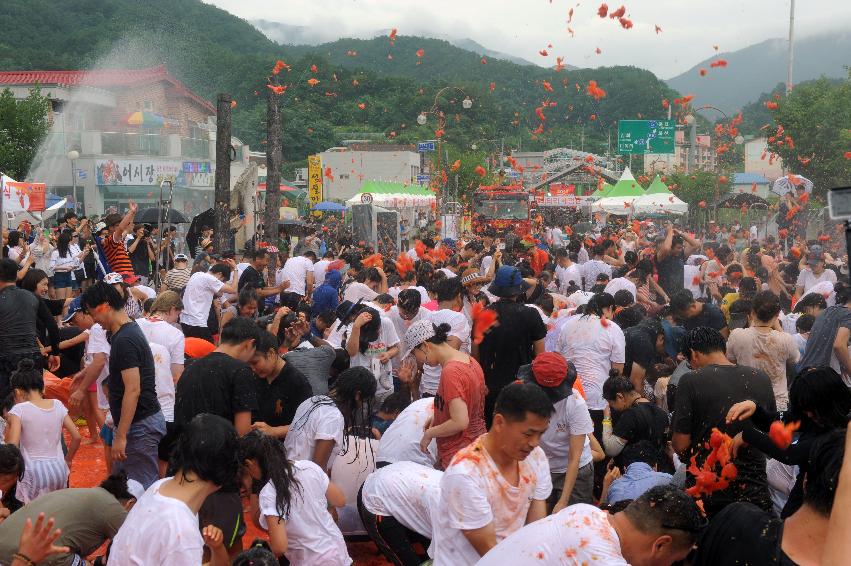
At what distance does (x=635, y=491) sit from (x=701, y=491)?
0.47 meters

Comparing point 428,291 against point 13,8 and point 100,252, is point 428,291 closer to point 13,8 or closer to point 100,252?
point 100,252

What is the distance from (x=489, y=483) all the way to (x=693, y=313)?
5.02m

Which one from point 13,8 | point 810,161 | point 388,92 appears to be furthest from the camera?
point 388,92

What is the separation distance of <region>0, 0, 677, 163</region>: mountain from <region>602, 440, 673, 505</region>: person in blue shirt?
28841 millimetres

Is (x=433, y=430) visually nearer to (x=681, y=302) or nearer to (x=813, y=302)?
(x=681, y=302)

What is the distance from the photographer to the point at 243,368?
5.44 m

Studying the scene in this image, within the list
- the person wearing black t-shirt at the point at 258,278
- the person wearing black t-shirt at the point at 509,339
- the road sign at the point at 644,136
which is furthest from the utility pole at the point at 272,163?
the road sign at the point at 644,136

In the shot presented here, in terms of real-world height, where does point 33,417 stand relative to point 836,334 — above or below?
below

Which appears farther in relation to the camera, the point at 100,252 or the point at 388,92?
the point at 388,92

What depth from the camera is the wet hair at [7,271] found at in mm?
7297

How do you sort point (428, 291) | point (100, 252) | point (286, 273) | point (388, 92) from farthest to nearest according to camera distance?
point (388, 92)
point (286, 273)
point (100, 252)
point (428, 291)

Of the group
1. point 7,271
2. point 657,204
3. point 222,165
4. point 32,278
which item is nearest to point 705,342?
point 7,271

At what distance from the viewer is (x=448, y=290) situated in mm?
7656

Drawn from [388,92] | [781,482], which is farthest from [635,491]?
[388,92]
